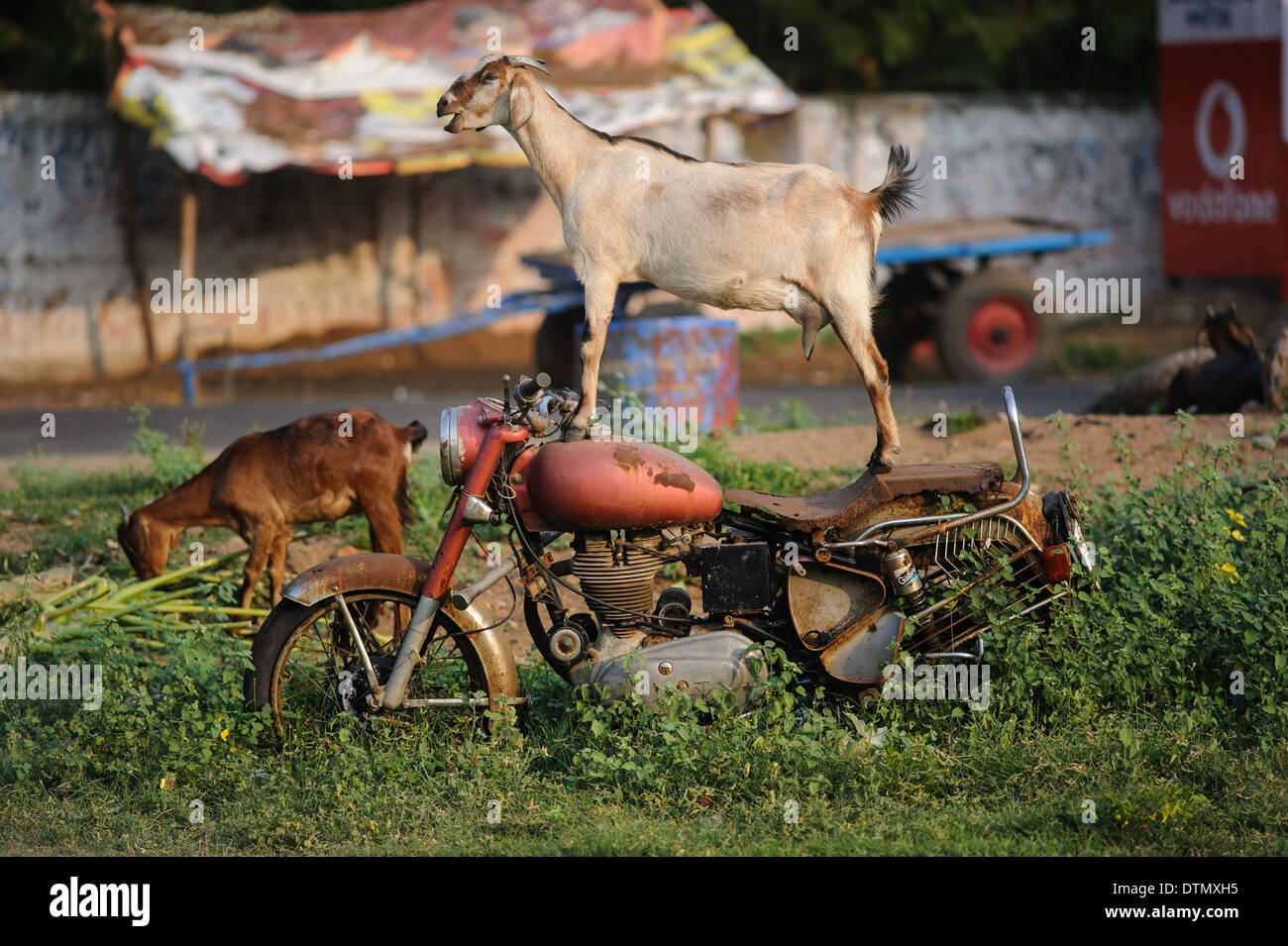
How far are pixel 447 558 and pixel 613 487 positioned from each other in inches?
23.8

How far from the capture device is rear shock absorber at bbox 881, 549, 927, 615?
14.9 feet

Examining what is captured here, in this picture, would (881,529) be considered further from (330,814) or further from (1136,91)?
(1136,91)

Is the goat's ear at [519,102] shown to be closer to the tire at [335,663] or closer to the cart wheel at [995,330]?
the tire at [335,663]

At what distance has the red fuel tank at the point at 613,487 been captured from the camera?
4305mm

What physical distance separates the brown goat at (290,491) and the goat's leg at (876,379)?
243 centimetres

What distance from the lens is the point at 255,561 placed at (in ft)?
20.7

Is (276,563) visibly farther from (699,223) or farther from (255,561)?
(699,223)

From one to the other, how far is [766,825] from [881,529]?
1037 millimetres

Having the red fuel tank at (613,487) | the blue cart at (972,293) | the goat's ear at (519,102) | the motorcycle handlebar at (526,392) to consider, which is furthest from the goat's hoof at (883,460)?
the blue cart at (972,293)

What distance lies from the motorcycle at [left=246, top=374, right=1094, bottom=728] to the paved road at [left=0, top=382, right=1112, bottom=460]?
5.59 m

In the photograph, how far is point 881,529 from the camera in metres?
4.55

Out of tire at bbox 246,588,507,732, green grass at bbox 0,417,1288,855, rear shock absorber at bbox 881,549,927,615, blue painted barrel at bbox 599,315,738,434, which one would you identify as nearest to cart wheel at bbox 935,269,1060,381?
blue painted barrel at bbox 599,315,738,434

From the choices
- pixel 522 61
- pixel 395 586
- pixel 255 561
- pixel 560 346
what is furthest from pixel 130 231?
pixel 395 586

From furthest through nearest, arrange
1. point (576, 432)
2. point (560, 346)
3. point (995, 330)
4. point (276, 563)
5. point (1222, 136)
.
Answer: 1. point (1222, 136)
2. point (995, 330)
3. point (560, 346)
4. point (276, 563)
5. point (576, 432)
